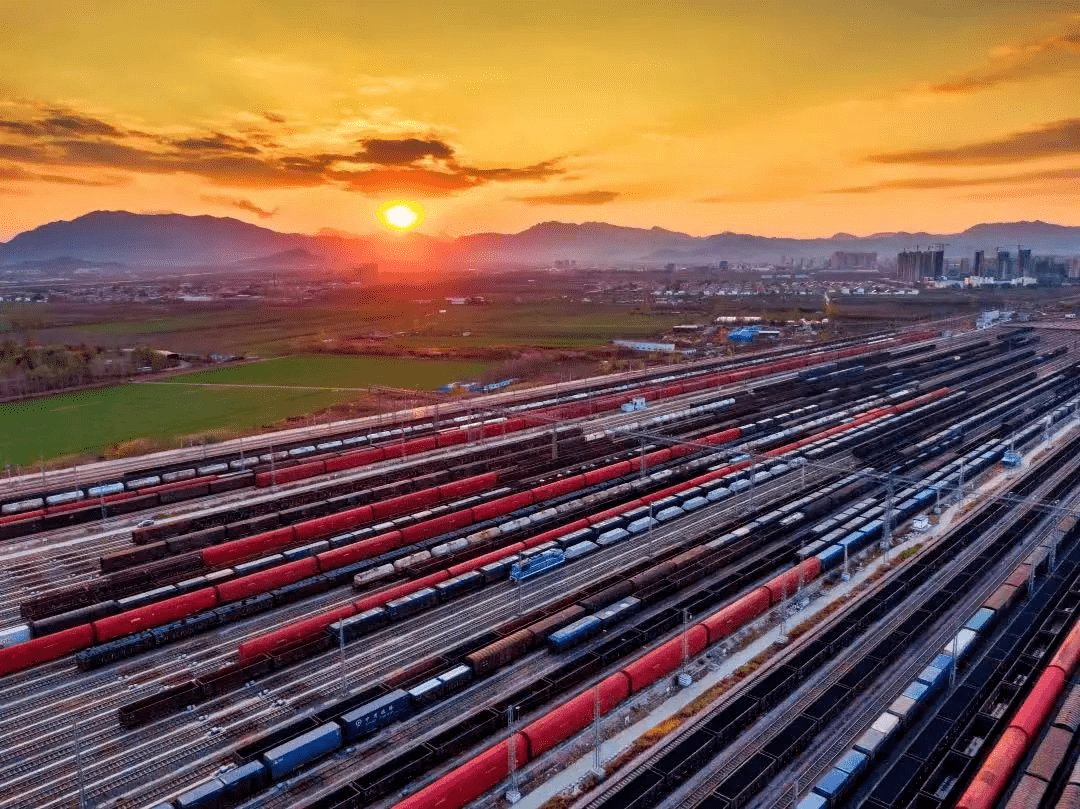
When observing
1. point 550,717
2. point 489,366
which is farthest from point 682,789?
point 489,366

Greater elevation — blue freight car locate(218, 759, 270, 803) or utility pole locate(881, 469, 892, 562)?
utility pole locate(881, 469, 892, 562)

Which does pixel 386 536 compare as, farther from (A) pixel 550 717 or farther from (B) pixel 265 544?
(A) pixel 550 717

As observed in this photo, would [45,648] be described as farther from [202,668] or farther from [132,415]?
[132,415]

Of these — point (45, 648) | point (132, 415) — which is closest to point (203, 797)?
point (45, 648)

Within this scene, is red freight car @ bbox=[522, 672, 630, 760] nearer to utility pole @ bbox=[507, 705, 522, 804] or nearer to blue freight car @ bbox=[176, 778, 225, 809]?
utility pole @ bbox=[507, 705, 522, 804]

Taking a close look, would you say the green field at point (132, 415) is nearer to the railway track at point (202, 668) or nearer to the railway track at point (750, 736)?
the railway track at point (202, 668)

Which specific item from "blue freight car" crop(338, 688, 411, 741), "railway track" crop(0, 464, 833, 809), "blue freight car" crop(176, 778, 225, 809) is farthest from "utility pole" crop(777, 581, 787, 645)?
"blue freight car" crop(176, 778, 225, 809)

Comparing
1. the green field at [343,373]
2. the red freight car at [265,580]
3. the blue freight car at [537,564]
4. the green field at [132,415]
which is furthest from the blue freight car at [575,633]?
the green field at [343,373]
